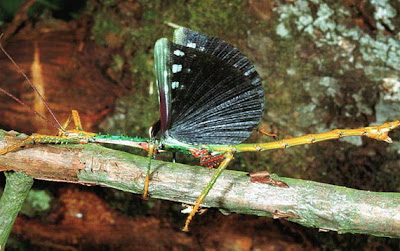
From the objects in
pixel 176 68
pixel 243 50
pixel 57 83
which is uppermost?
pixel 176 68

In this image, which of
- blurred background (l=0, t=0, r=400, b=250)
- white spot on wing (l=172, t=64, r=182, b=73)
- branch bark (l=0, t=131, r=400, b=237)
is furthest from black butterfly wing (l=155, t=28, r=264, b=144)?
blurred background (l=0, t=0, r=400, b=250)

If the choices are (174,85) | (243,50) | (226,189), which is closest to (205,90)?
(174,85)

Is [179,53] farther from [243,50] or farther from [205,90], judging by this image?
[243,50]

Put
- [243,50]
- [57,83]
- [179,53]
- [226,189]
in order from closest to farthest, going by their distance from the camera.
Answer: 1. [179,53]
2. [226,189]
3. [57,83]
4. [243,50]

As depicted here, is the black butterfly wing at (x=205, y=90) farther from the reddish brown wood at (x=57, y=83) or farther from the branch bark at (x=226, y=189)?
the reddish brown wood at (x=57, y=83)

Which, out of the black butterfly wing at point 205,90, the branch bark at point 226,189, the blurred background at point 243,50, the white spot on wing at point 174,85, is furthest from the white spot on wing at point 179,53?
the blurred background at point 243,50

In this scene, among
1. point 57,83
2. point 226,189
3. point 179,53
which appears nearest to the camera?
point 179,53

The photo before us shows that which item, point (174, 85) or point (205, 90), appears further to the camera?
point (205, 90)
